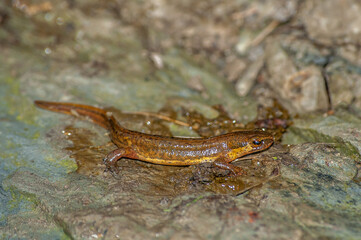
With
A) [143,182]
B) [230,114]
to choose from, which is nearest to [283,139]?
[230,114]

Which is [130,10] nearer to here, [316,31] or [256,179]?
[316,31]

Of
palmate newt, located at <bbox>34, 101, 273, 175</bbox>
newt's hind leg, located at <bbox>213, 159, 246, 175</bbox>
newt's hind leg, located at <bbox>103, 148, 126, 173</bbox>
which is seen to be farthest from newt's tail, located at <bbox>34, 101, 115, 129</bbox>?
newt's hind leg, located at <bbox>213, 159, 246, 175</bbox>

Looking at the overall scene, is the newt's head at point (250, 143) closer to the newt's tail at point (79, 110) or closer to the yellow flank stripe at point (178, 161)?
the yellow flank stripe at point (178, 161)

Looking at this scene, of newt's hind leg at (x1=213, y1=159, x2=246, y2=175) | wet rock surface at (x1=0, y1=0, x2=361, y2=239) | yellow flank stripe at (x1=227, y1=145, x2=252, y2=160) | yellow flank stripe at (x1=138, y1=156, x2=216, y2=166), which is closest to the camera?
wet rock surface at (x1=0, y1=0, x2=361, y2=239)

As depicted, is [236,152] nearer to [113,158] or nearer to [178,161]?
[178,161]

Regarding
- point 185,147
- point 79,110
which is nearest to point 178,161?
point 185,147

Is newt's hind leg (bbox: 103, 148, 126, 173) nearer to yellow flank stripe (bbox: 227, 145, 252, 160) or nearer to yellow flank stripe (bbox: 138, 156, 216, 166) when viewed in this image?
yellow flank stripe (bbox: 138, 156, 216, 166)
